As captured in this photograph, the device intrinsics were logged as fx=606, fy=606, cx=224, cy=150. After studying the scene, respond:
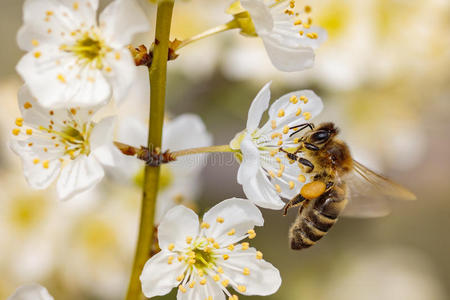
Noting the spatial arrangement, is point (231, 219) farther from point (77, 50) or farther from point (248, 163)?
point (77, 50)

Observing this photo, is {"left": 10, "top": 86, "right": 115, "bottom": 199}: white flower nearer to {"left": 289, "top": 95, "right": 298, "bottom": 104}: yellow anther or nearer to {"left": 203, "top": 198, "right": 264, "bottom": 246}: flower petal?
{"left": 203, "top": 198, "right": 264, "bottom": 246}: flower petal

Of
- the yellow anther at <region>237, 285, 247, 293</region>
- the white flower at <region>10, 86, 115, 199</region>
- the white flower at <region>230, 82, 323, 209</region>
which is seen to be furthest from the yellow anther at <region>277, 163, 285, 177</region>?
the white flower at <region>10, 86, 115, 199</region>

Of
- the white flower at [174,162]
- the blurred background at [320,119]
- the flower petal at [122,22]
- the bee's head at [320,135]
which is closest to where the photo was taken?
the flower petal at [122,22]

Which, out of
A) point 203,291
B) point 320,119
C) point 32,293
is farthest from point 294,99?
point 320,119

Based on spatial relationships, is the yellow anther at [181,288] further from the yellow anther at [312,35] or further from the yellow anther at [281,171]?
the yellow anther at [312,35]

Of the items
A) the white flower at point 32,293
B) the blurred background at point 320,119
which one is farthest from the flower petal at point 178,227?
the blurred background at point 320,119

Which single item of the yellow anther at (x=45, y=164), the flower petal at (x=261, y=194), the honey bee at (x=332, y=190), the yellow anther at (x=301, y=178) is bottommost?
the honey bee at (x=332, y=190)
